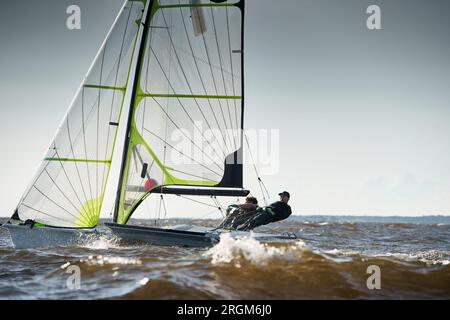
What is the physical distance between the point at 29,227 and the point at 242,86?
708 centimetres

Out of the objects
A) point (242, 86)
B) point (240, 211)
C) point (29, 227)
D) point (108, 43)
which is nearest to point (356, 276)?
point (240, 211)

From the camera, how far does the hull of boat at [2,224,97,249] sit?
1171cm

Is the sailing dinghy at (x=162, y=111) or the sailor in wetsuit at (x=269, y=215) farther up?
the sailing dinghy at (x=162, y=111)

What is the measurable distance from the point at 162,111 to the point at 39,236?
4787mm

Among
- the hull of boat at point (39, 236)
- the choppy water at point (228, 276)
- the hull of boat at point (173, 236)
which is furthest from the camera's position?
the hull of boat at point (39, 236)

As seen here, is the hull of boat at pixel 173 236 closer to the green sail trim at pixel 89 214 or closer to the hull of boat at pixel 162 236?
the hull of boat at pixel 162 236

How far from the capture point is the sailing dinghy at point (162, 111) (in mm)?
12609

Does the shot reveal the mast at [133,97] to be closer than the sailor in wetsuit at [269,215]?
No

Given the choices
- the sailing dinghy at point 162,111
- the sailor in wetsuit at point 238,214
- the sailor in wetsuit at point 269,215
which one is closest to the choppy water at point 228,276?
the sailor in wetsuit at point 269,215

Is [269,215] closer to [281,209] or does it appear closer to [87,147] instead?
[281,209]

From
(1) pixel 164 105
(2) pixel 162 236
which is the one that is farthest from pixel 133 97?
(2) pixel 162 236

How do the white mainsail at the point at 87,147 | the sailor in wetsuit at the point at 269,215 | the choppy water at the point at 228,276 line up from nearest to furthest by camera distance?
the choppy water at the point at 228,276 → the sailor in wetsuit at the point at 269,215 → the white mainsail at the point at 87,147

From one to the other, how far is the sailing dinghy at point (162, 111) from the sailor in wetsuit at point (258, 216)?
3.13ft
